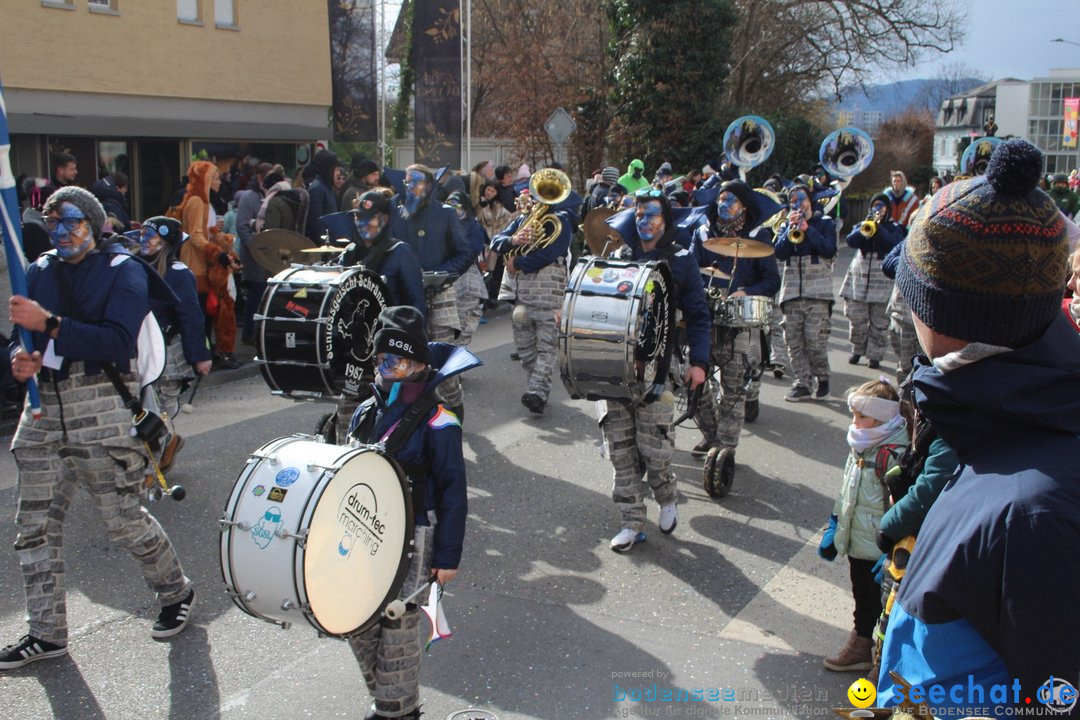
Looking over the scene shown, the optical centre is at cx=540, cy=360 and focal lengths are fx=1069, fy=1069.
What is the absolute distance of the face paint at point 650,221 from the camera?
6566 millimetres

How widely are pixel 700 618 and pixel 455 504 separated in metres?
1.96

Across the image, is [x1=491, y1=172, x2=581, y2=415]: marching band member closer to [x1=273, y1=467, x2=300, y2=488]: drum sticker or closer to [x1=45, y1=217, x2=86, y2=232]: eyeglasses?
[x1=45, y1=217, x2=86, y2=232]: eyeglasses

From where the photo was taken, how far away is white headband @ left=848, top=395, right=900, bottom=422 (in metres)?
4.66

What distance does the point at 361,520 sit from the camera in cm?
378

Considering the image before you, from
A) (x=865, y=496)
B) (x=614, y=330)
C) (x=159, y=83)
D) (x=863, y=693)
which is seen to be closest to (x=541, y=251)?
(x=614, y=330)

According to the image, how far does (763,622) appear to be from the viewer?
548 cm

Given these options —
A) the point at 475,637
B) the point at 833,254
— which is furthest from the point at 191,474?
the point at 833,254

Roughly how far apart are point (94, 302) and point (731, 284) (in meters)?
4.77

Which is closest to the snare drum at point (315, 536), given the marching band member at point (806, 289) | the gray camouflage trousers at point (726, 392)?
the gray camouflage trousers at point (726, 392)

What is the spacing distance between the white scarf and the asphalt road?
1097 millimetres

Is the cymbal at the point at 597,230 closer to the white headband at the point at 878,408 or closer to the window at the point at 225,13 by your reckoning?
the white headband at the point at 878,408

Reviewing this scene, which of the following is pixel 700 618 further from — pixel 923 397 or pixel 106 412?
pixel 923 397

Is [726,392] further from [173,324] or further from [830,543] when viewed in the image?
[173,324]

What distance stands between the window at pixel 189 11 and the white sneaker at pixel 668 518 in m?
16.3
